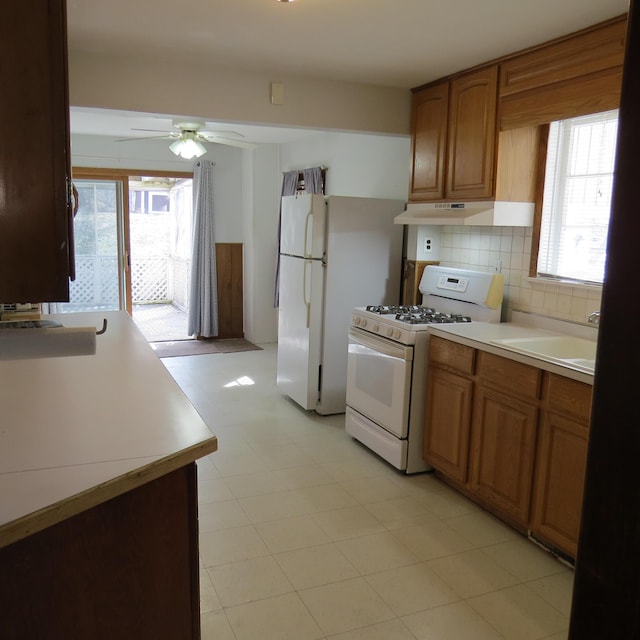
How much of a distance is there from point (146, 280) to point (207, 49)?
7238 mm

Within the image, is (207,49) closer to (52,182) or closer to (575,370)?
(52,182)

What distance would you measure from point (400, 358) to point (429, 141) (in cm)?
147

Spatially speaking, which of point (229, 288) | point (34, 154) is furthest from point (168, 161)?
point (34, 154)

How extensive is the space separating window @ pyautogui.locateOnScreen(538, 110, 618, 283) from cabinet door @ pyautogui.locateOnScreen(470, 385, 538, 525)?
842 millimetres

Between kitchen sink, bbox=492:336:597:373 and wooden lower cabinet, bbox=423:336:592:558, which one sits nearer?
wooden lower cabinet, bbox=423:336:592:558

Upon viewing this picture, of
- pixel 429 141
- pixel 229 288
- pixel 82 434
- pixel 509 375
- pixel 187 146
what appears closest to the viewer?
pixel 82 434

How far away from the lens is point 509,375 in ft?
8.72

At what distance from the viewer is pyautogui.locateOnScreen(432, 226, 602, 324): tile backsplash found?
9.82 feet

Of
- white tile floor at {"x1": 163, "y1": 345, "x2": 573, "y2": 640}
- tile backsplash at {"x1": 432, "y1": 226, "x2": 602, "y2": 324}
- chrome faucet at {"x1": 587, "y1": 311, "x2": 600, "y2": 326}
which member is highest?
tile backsplash at {"x1": 432, "y1": 226, "x2": 602, "y2": 324}

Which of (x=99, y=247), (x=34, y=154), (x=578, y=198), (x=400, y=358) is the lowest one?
(x=400, y=358)

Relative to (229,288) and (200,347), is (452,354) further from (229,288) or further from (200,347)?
(229,288)

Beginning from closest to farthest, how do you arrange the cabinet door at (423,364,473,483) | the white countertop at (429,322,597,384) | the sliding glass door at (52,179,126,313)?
the white countertop at (429,322,597,384) → the cabinet door at (423,364,473,483) → the sliding glass door at (52,179,126,313)

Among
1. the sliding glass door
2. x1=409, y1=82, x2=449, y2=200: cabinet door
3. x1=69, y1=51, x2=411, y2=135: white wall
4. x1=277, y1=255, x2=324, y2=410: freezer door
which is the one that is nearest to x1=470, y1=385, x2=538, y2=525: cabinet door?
x1=409, y1=82, x2=449, y2=200: cabinet door

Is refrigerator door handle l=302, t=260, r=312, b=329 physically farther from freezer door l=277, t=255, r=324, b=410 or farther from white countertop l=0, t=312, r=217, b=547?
white countertop l=0, t=312, r=217, b=547
